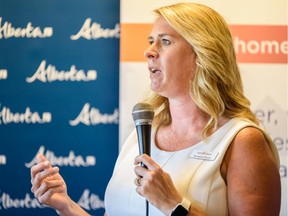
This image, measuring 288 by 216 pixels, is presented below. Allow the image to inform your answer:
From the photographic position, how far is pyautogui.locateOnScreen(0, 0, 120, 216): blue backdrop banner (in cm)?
280

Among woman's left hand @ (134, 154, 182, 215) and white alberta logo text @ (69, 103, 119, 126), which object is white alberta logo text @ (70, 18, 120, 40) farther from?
woman's left hand @ (134, 154, 182, 215)

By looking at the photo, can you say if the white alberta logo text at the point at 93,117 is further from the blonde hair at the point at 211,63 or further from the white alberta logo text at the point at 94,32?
the blonde hair at the point at 211,63

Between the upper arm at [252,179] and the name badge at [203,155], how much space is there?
0.20ft

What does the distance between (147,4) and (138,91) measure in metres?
0.52

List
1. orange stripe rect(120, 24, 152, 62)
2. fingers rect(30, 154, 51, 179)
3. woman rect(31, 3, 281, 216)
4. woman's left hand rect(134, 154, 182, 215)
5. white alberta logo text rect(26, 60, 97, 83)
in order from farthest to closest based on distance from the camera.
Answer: white alberta logo text rect(26, 60, 97, 83) → orange stripe rect(120, 24, 152, 62) → fingers rect(30, 154, 51, 179) → woman rect(31, 3, 281, 216) → woman's left hand rect(134, 154, 182, 215)

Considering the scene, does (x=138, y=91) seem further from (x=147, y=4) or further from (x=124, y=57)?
(x=147, y=4)

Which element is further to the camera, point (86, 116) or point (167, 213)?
point (86, 116)

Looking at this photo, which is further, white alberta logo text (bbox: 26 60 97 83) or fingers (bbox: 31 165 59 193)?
white alberta logo text (bbox: 26 60 97 83)

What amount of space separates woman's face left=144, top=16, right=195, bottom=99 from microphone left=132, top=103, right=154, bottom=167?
23cm

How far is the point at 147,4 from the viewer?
8.92 ft

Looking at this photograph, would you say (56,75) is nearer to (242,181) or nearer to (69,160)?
(69,160)

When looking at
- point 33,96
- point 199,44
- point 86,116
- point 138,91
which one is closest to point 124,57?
point 138,91

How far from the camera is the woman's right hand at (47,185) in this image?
5.56ft

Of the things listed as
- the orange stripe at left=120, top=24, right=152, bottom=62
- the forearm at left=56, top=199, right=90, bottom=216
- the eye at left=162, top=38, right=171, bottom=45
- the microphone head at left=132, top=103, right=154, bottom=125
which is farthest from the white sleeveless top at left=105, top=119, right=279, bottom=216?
the orange stripe at left=120, top=24, right=152, bottom=62
